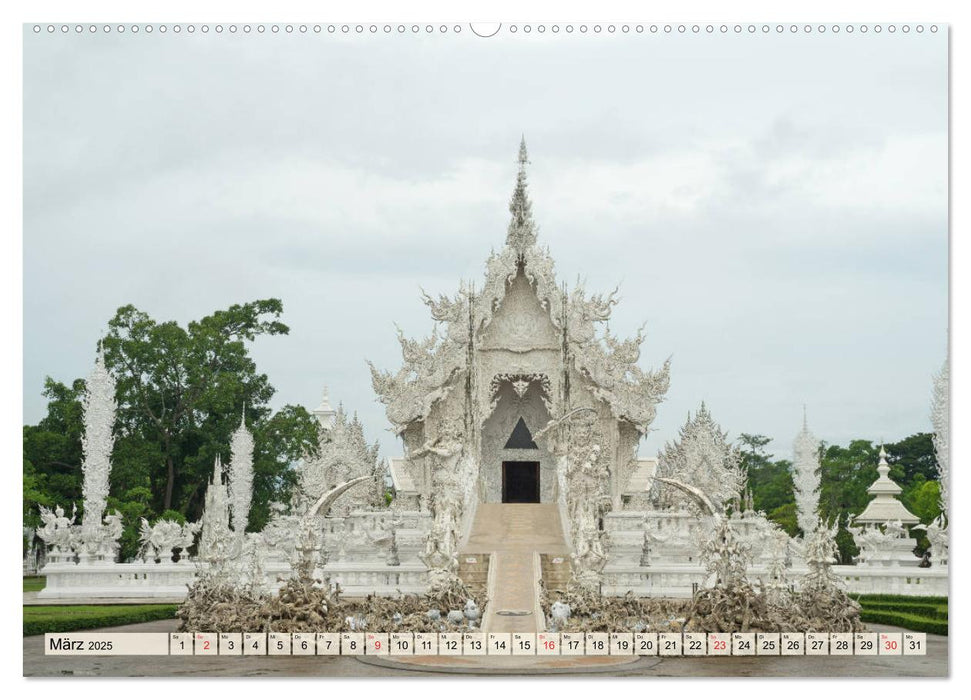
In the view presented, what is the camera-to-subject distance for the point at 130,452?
1252 inches

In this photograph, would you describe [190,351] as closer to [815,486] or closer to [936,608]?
[815,486]

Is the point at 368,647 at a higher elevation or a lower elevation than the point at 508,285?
lower

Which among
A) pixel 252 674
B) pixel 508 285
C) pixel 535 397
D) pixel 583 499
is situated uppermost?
pixel 508 285

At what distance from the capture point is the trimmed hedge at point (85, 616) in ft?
55.9

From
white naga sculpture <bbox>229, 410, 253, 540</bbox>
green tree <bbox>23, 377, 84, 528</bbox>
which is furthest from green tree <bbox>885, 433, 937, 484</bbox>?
green tree <bbox>23, 377, 84, 528</bbox>

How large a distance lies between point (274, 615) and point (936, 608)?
9291mm

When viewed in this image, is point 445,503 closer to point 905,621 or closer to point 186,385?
point 905,621

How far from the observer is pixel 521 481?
3206cm

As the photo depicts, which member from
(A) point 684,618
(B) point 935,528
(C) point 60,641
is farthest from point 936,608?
(C) point 60,641

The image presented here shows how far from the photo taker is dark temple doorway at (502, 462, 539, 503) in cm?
3197

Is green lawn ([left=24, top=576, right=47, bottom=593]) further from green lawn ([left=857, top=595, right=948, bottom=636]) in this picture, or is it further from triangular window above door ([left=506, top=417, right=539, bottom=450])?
green lawn ([left=857, top=595, right=948, bottom=636])

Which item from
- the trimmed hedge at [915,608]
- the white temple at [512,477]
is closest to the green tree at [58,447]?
the white temple at [512,477]

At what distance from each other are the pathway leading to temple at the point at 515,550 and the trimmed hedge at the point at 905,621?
4617 millimetres

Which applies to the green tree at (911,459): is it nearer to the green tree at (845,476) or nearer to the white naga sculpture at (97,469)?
the green tree at (845,476)
